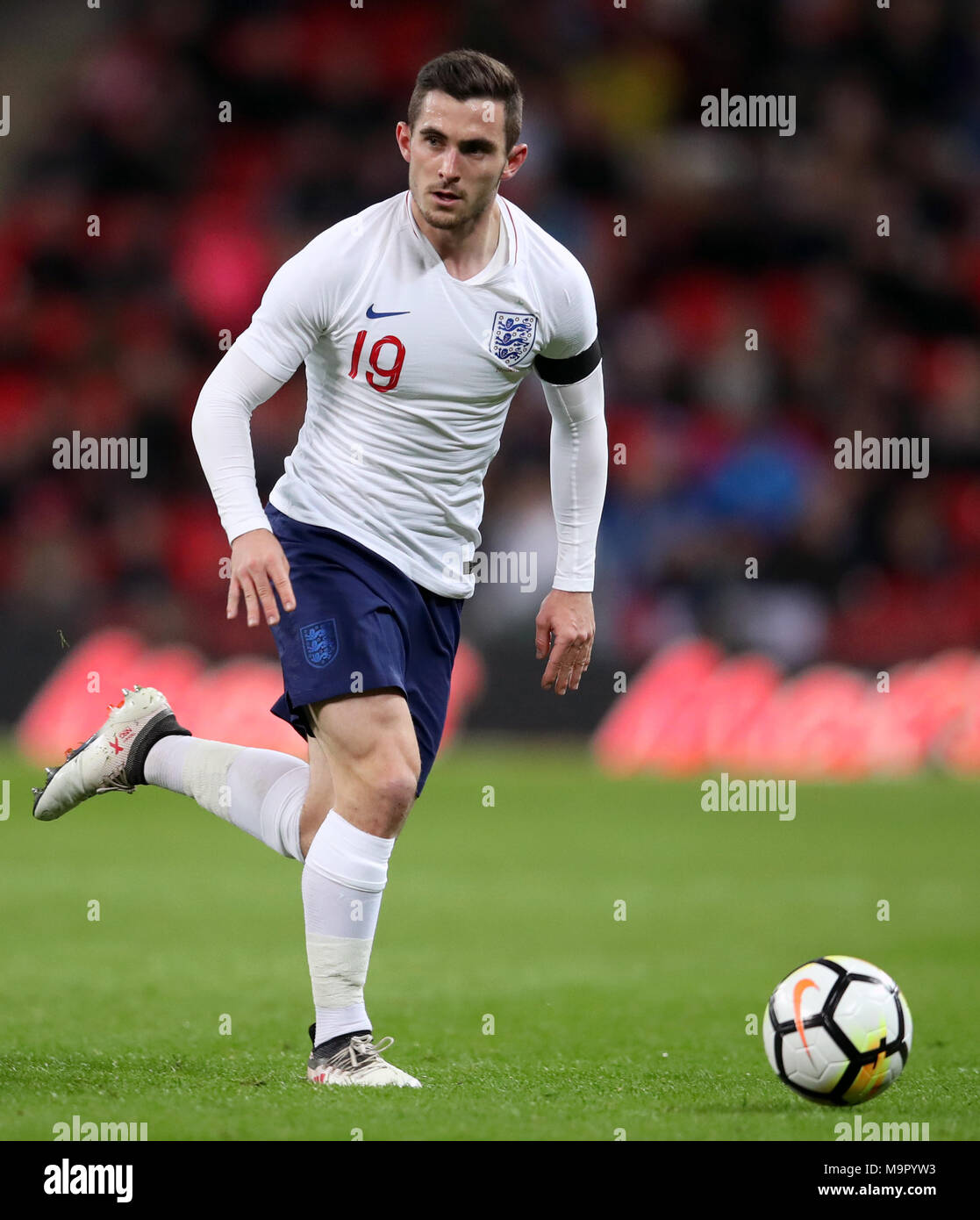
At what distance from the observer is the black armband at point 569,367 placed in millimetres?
4973

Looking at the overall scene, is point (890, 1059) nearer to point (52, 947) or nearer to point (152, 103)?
point (52, 947)

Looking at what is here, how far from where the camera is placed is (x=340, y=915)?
452cm

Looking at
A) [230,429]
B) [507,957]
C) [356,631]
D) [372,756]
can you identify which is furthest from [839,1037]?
[507,957]

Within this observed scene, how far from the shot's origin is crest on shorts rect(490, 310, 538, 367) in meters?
4.70

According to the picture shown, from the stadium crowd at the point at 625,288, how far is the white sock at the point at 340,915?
895 centimetres

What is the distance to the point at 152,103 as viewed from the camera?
16.9 m

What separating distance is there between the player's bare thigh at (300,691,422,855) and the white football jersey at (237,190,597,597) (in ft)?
1.43

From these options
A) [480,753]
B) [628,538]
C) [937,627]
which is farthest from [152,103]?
[937,627]

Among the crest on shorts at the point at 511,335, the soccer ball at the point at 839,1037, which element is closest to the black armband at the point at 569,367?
the crest on shorts at the point at 511,335

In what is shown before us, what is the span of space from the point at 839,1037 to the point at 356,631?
1.47m

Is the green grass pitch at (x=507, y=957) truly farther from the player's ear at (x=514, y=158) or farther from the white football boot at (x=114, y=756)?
the player's ear at (x=514, y=158)

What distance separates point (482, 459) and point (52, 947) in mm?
3143

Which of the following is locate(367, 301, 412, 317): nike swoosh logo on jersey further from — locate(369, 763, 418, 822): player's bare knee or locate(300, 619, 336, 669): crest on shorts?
locate(369, 763, 418, 822): player's bare knee

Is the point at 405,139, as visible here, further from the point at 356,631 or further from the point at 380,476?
the point at 356,631
